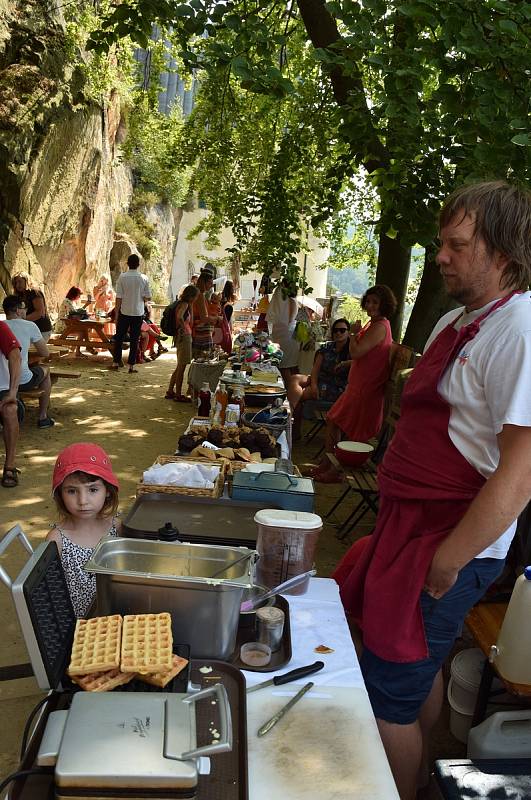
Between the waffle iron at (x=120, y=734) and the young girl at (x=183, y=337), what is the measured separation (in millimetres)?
8334

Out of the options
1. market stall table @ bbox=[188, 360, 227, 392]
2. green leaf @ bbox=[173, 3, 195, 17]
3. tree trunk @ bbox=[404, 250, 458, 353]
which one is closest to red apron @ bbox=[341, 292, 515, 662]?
green leaf @ bbox=[173, 3, 195, 17]

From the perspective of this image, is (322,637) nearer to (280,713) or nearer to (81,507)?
(280,713)

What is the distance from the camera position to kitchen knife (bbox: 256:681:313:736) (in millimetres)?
1481

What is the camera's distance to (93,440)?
295 inches

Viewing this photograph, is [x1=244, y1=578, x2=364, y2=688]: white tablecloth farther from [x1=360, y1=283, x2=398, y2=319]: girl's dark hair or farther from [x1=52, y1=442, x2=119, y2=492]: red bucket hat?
[x1=360, y1=283, x2=398, y2=319]: girl's dark hair

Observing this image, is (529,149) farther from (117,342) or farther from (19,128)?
(19,128)

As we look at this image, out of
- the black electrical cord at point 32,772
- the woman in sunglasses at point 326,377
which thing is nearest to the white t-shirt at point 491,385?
the black electrical cord at point 32,772

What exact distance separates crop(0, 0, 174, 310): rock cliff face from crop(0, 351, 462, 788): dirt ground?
3.12 metres

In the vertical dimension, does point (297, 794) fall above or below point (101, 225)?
below

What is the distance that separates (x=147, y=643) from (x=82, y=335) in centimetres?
1215

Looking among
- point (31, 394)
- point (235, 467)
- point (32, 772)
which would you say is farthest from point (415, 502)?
point (31, 394)

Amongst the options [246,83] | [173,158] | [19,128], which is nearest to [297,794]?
[246,83]

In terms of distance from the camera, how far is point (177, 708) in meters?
1.23

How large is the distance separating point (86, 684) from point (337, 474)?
5.30 meters
